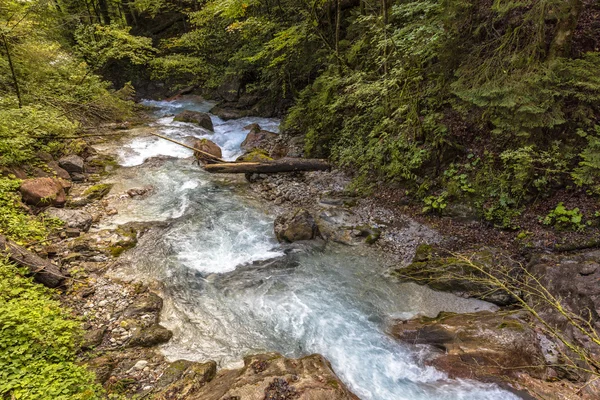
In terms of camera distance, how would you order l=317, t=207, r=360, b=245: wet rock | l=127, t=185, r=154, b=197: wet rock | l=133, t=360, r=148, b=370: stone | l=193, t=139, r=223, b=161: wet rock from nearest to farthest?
1. l=133, t=360, r=148, b=370: stone
2. l=317, t=207, r=360, b=245: wet rock
3. l=127, t=185, r=154, b=197: wet rock
4. l=193, t=139, r=223, b=161: wet rock

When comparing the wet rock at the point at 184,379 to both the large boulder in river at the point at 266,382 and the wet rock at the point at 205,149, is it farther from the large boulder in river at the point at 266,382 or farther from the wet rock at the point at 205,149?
the wet rock at the point at 205,149

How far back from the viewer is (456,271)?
5859 millimetres

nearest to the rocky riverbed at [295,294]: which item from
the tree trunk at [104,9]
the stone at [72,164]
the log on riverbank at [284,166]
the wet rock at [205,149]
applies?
the stone at [72,164]

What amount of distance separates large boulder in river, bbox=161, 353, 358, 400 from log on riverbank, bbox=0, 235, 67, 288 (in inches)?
120

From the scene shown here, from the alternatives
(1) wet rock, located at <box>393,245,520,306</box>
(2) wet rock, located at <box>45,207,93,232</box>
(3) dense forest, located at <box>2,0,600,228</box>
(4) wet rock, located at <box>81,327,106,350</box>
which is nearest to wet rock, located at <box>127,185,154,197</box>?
(2) wet rock, located at <box>45,207,93,232</box>

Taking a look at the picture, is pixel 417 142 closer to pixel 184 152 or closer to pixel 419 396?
pixel 419 396

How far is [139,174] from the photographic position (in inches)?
419

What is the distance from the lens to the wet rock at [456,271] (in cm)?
538

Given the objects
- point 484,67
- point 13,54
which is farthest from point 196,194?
point 484,67

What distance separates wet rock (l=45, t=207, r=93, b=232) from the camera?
707 centimetres

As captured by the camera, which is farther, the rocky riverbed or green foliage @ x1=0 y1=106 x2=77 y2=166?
green foliage @ x1=0 y1=106 x2=77 y2=166

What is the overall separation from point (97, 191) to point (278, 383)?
812 centimetres

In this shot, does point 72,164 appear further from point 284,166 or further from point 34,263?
point 284,166

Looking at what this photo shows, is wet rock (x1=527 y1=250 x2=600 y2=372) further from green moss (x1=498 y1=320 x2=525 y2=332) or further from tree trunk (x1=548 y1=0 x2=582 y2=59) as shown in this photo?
tree trunk (x1=548 y1=0 x2=582 y2=59)
